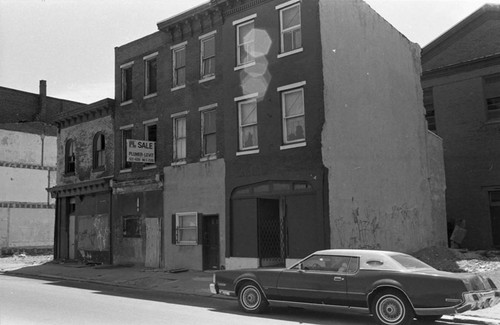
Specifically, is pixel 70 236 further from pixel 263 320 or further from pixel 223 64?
pixel 263 320

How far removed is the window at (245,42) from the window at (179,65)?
319cm

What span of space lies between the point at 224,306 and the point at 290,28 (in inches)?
395

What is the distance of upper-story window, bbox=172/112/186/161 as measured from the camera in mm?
20798

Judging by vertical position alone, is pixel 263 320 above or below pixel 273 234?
below

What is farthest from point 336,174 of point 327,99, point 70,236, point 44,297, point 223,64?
point 70,236

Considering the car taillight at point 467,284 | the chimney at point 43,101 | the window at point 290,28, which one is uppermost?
the chimney at point 43,101

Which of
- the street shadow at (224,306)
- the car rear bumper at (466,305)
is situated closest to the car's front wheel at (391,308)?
the car rear bumper at (466,305)

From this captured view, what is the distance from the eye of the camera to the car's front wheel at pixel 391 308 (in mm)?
8805

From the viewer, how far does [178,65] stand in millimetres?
21531

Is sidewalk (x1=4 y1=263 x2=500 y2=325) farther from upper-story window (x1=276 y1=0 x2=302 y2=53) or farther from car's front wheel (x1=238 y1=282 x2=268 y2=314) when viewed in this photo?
upper-story window (x1=276 y1=0 x2=302 y2=53)

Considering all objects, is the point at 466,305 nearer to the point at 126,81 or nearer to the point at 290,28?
the point at 290,28

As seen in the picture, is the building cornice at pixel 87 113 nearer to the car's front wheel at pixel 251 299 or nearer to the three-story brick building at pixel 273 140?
the three-story brick building at pixel 273 140

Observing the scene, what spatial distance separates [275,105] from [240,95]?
67.7 inches

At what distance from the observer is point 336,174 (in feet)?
53.5
